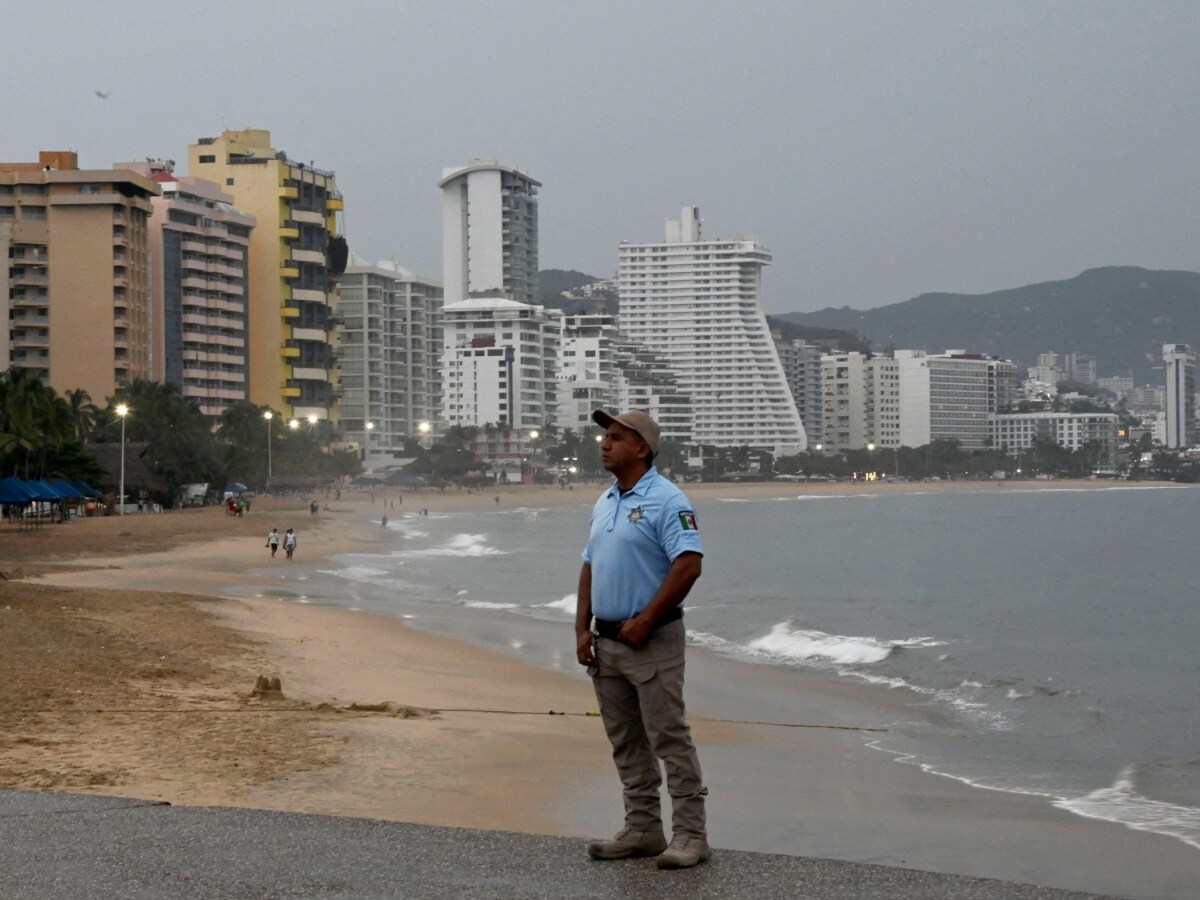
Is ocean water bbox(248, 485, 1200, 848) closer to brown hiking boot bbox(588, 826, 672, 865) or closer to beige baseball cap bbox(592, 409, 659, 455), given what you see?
brown hiking boot bbox(588, 826, 672, 865)

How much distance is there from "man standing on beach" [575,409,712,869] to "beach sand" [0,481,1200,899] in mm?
2148

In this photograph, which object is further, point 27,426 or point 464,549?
point 27,426

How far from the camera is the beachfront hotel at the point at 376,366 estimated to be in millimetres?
170000

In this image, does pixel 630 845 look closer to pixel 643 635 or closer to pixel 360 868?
pixel 643 635

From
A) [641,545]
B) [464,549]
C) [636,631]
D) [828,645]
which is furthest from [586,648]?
[464,549]

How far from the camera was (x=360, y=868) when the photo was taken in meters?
5.76

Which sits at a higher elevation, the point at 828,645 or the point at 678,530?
the point at 678,530

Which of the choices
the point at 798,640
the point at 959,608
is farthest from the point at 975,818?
the point at 959,608

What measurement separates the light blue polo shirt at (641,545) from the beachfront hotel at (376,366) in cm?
16015

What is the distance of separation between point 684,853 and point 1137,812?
226 inches

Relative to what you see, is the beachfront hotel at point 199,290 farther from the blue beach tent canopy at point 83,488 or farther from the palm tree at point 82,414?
the blue beach tent canopy at point 83,488

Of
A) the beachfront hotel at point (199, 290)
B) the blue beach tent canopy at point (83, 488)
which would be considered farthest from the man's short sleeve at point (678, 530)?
the beachfront hotel at point (199, 290)

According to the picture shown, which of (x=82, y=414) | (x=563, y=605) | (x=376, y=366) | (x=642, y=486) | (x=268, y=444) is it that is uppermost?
(x=376, y=366)

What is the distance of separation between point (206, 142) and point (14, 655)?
422 ft
